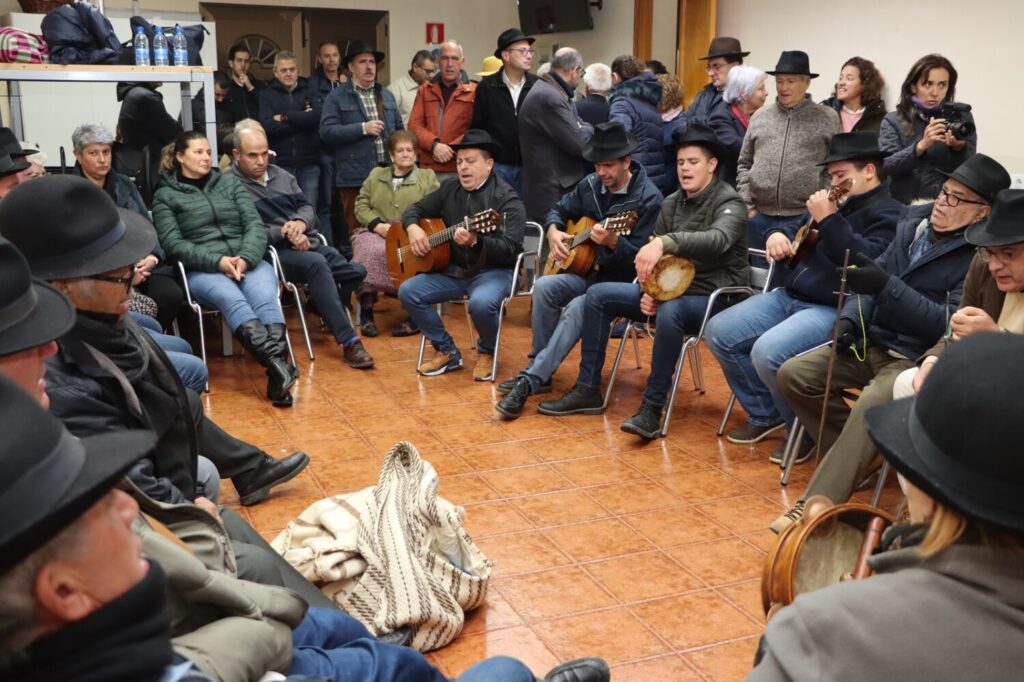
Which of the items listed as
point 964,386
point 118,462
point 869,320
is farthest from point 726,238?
point 118,462

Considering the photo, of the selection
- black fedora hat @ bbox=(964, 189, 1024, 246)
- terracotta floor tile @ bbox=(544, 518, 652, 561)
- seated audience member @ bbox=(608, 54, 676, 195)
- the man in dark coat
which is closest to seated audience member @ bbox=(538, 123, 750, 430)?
terracotta floor tile @ bbox=(544, 518, 652, 561)

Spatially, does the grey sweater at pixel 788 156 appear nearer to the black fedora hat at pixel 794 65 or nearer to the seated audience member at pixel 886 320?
the black fedora hat at pixel 794 65

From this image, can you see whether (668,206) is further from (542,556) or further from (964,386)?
(964,386)

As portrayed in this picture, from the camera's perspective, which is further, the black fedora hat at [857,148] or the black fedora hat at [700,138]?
the black fedora hat at [700,138]

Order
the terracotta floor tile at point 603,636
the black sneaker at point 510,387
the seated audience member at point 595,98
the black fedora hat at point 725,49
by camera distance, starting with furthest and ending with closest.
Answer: the seated audience member at point 595,98, the black fedora hat at point 725,49, the black sneaker at point 510,387, the terracotta floor tile at point 603,636

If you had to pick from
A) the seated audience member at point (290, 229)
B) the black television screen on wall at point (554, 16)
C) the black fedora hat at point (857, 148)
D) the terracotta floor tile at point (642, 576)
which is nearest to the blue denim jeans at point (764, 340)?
the black fedora hat at point (857, 148)

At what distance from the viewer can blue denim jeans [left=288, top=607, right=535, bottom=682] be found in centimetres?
211

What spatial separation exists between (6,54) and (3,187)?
1511 millimetres

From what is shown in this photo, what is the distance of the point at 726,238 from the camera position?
4816 millimetres

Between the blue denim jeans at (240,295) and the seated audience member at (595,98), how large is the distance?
107 inches

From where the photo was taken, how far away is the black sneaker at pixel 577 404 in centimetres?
526

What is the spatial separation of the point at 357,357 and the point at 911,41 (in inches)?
177

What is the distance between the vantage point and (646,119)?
7062mm

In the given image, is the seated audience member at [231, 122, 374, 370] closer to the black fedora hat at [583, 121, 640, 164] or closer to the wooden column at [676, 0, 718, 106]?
the black fedora hat at [583, 121, 640, 164]
